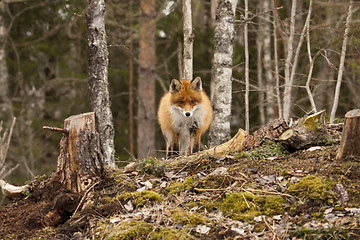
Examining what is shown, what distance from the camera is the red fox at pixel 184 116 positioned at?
28.7 feet

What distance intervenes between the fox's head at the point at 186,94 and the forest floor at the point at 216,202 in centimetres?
245

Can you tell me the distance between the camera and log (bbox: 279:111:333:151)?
6254mm

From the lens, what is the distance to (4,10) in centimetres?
2009

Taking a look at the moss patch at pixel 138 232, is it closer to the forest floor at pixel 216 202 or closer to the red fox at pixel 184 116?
the forest floor at pixel 216 202

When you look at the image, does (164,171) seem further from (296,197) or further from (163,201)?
(296,197)

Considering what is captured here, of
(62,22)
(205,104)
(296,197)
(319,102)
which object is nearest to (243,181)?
(296,197)

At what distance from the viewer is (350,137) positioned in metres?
5.36

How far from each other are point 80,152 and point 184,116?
3381 millimetres

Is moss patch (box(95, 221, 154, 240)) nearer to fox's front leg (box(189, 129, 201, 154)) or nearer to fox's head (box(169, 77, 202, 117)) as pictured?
fox's head (box(169, 77, 202, 117))

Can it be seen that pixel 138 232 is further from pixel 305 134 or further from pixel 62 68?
pixel 62 68

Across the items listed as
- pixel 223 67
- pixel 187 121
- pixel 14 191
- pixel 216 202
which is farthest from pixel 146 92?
pixel 216 202

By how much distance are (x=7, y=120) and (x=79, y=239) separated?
16.8 meters

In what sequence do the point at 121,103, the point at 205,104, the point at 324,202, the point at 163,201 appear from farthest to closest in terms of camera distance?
the point at 121,103 → the point at 205,104 → the point at 163,201 → the point at 324,202

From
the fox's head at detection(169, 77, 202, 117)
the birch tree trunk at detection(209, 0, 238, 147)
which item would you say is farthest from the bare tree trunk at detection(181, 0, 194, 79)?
the fox's head at detection(169, 77, 202, 117)
